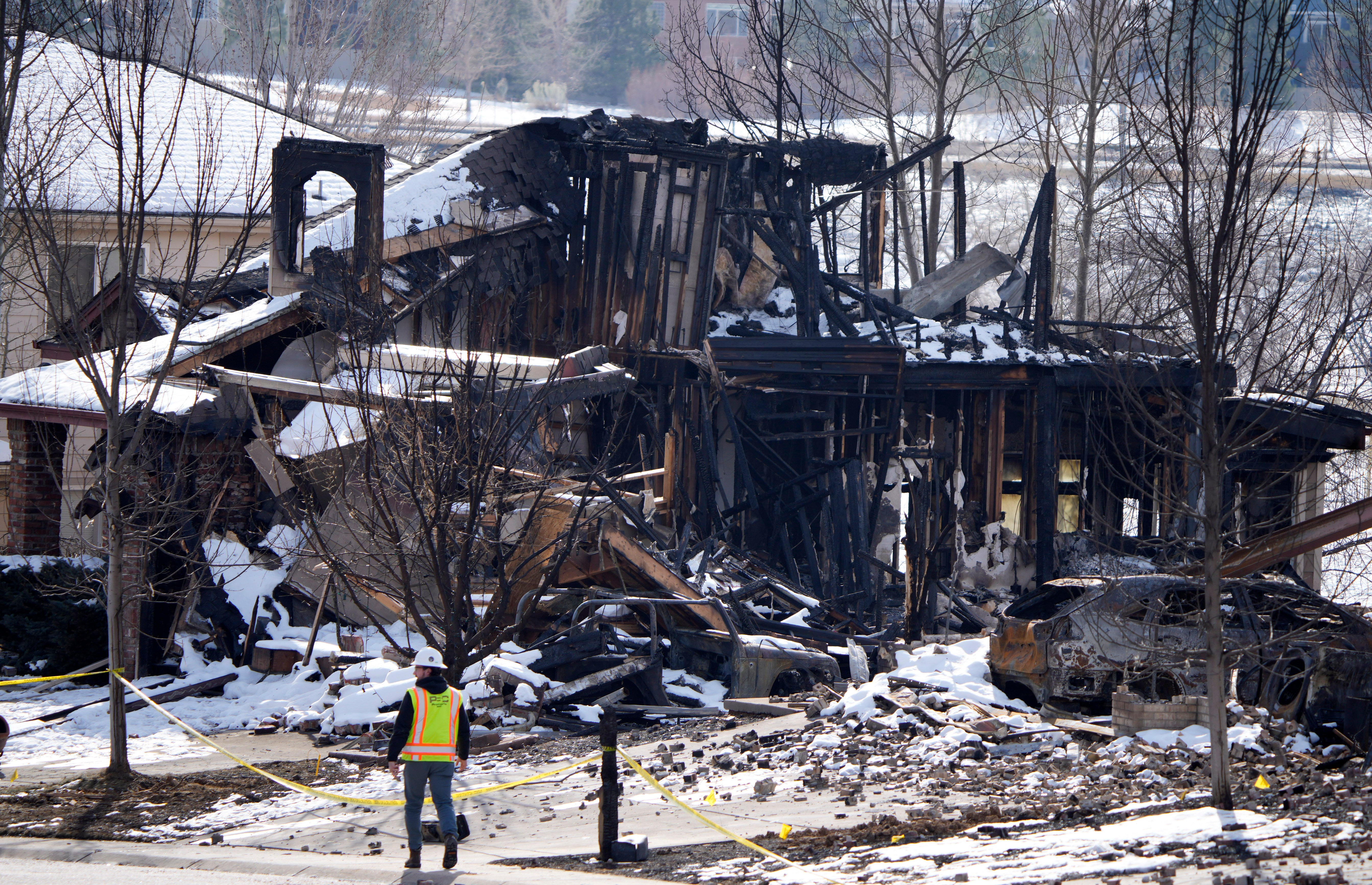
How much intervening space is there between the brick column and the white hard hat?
33.8 ft

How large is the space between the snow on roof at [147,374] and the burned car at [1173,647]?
9.49 meters

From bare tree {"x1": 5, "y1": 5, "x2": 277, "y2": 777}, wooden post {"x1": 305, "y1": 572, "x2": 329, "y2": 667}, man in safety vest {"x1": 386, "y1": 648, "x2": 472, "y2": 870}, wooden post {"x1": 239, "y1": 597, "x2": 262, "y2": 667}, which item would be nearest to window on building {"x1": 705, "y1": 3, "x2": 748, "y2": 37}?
bare tree {"x1": 5, "y1": 5, "x2": 277, "y2": 777}

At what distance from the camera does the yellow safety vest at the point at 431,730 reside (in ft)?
25.8

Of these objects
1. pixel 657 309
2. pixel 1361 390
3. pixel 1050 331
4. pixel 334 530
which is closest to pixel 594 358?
pixel 657 309

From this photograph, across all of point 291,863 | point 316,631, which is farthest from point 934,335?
point 291,863

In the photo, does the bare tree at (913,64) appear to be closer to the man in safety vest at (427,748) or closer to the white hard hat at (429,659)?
the white hard hat at (429,659)

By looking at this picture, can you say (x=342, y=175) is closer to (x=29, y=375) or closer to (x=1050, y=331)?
(x=29, y=375)

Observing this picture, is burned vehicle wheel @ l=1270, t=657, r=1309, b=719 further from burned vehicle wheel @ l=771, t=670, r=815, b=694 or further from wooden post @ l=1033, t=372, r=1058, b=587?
wooden post @ l=1033, t=372, r=1058, b=587

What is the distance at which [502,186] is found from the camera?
1989 cm

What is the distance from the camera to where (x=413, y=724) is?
7879 millimetres

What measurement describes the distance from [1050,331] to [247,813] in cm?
1503

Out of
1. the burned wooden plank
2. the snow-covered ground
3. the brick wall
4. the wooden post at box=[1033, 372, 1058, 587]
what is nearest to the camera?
the brick wall

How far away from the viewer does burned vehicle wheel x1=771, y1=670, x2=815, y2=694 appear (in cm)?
1359

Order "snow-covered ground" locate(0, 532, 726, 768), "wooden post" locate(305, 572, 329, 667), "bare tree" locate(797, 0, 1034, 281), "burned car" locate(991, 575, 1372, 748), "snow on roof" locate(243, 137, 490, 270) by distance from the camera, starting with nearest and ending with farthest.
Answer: "burned car" locate(991, 575, 1372, 748), "snow-covered ground" locate(0, 532, 726, 768), "wooden post" locate(305, 572, 329, 667), "snow on roof" locate(243, 137, 490, 270), "bare tree" locate(797, 0, 1034, 281)
